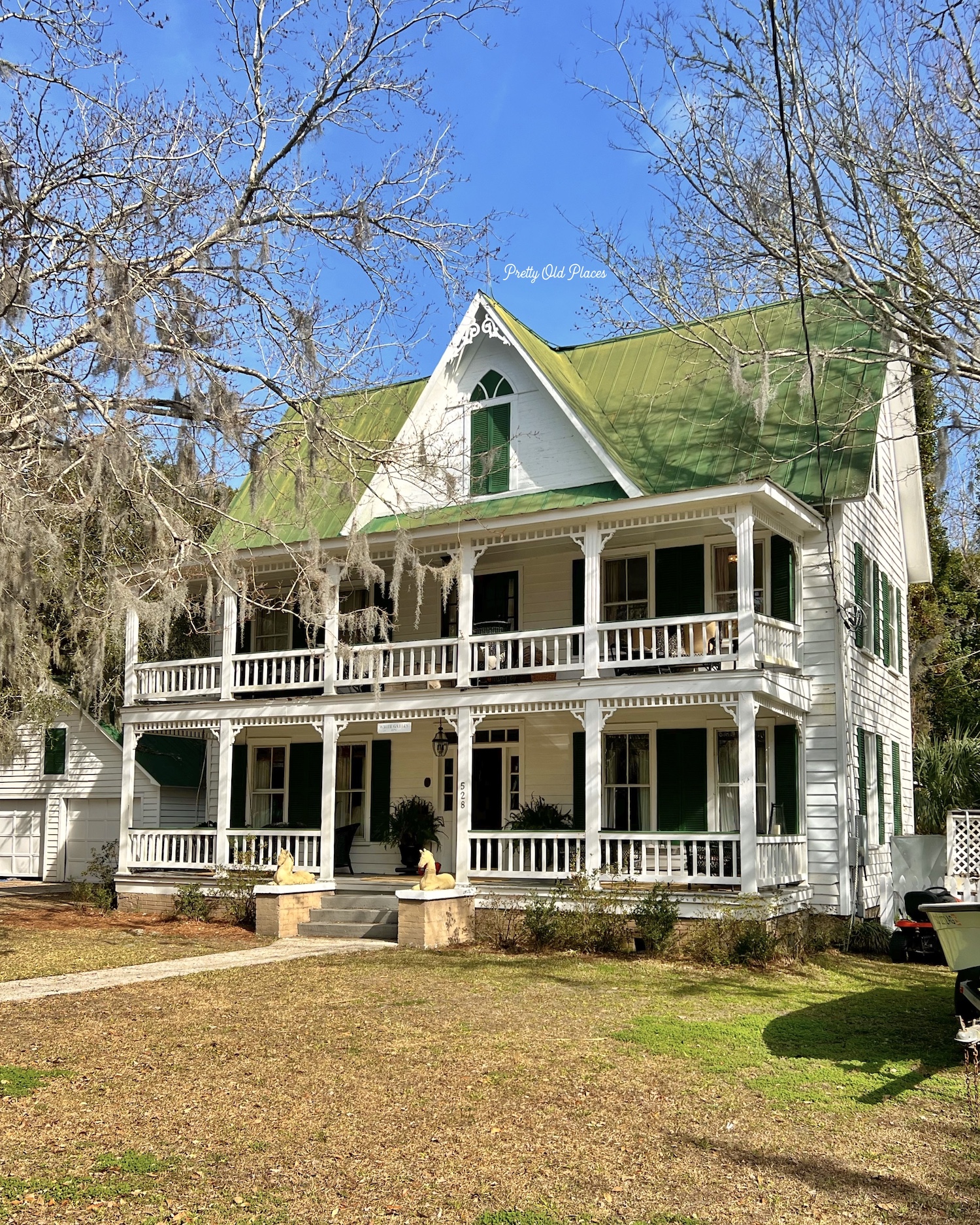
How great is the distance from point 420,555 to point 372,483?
65.9 inches

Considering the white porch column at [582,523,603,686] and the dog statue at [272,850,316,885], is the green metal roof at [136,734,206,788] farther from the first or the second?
the white porch column at [582,523,603,686]

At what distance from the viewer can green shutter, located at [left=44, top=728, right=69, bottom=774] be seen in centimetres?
2588

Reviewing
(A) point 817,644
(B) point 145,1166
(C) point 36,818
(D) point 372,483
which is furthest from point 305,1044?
(C) point 36,818

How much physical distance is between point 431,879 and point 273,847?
4.53 metres

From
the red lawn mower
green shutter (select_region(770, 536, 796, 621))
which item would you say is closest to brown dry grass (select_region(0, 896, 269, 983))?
the red lawn mower

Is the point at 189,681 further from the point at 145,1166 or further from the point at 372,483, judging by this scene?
the point at 145,1166

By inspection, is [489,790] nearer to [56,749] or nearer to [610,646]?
[610,646]

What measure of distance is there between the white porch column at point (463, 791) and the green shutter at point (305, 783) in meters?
4.29

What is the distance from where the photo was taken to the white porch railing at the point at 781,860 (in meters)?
14.8

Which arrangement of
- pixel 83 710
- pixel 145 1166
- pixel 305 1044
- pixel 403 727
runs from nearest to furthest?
pixel 145 1166
pixel 305 1044
pixel 403 727
pixel 83 710

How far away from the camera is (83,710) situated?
2450 centimetres

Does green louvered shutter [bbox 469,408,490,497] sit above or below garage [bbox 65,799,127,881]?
above

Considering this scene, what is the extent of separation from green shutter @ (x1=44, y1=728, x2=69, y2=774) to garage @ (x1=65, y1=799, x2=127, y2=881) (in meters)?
0.76

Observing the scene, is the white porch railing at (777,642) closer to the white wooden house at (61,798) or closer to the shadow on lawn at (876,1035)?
the shadow on lawn at (876,1035)
